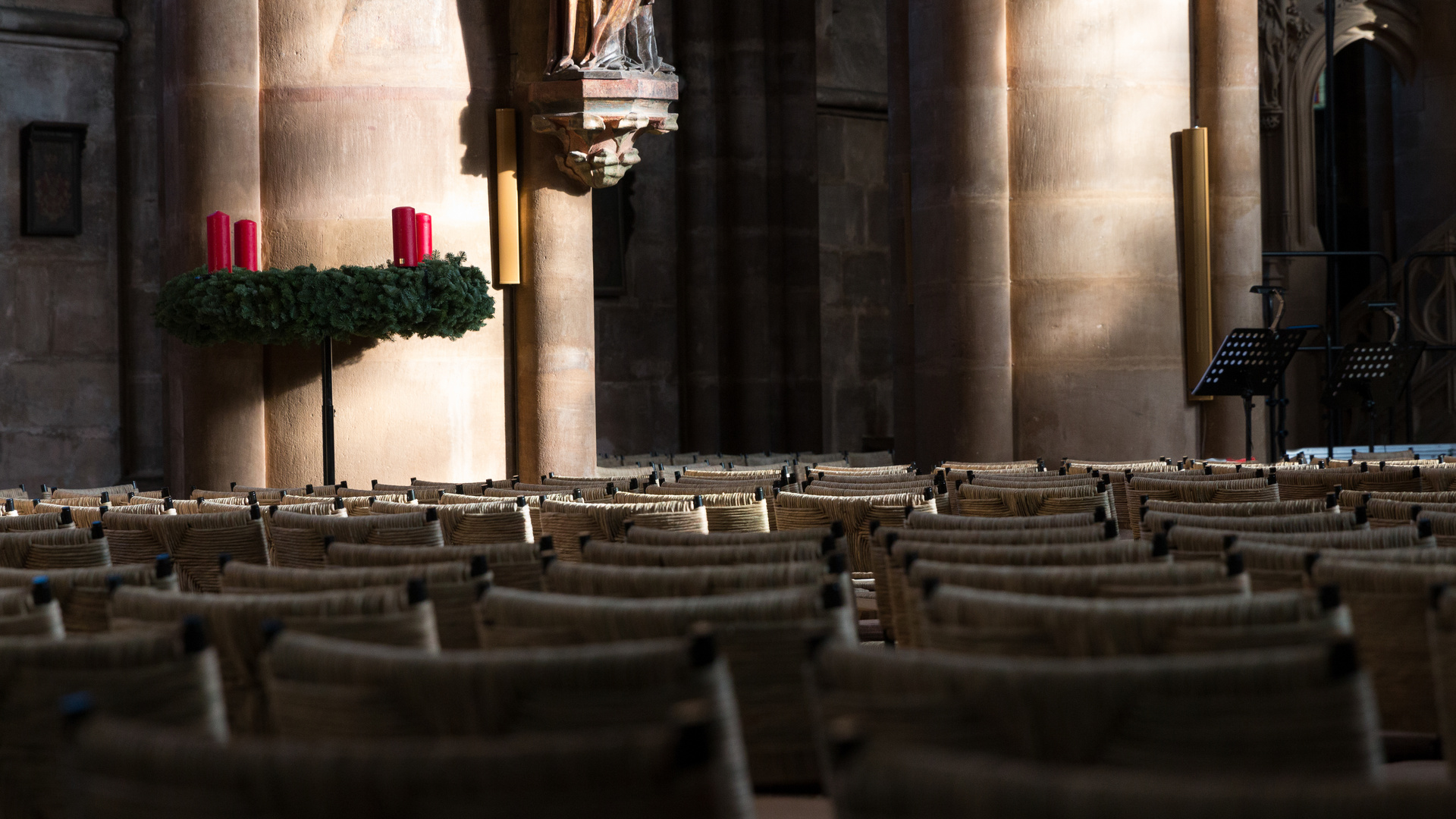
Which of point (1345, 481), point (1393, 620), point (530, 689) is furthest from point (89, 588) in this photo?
point (1345, 481)

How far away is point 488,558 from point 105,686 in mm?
1396

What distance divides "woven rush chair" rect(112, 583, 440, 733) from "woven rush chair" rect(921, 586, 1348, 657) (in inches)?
32.6

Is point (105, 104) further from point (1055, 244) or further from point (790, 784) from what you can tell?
point (790, 784)

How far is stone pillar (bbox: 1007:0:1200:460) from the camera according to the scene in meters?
10.0

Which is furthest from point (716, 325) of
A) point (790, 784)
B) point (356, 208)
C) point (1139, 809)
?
point (1139, 809)

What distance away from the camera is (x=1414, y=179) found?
56.1 feet

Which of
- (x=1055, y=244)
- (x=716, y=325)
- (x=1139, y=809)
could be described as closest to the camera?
(x=1139, y=809)

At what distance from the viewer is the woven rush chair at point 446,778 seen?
4.53 ft

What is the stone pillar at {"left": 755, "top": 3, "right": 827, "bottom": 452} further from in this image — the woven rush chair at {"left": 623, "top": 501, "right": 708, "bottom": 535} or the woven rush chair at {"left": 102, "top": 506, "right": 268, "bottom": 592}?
the woven rush chair at {"left": 102, "top": 506, "right": 268, "bottom": 592}

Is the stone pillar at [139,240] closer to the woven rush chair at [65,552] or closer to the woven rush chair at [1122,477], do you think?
the woven rush chair at [1122,477]

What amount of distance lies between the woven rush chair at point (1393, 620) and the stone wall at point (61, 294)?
41.8 ft

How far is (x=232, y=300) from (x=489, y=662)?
6.75m

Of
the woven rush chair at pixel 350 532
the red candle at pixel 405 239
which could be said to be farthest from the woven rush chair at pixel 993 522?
the red candle at pixel 405 239

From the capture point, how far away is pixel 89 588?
9.43 ft
